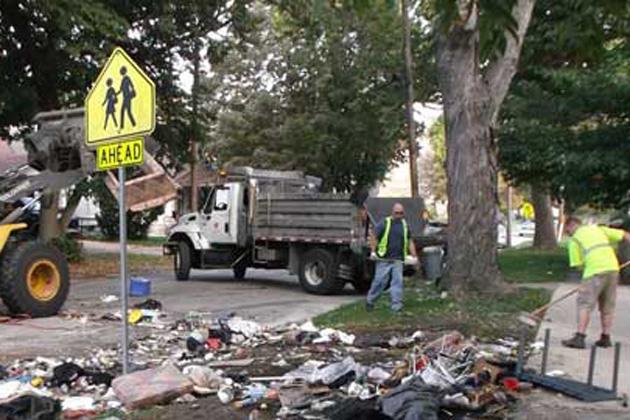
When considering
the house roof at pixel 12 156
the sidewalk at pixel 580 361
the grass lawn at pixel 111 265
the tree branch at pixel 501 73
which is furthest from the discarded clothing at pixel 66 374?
the grass lawn at pixel 111 265

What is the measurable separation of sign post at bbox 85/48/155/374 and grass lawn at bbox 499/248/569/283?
40.8 feet

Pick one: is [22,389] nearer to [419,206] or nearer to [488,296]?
[488,296]

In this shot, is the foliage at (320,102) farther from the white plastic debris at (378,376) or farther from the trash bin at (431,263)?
the white plastic debris at (378,376)

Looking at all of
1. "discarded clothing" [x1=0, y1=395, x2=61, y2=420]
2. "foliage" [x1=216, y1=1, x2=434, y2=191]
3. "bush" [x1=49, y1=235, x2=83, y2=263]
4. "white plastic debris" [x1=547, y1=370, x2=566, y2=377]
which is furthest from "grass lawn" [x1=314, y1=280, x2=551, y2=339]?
"foliage" [x1=216, y1=1, x2=434, y2=191]

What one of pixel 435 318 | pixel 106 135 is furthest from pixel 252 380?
pixel 435 318

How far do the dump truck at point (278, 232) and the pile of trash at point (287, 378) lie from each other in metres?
6.11

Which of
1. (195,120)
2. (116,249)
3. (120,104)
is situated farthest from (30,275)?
(116,249)

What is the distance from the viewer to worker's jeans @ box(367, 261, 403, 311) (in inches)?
493

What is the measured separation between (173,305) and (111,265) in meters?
9.47

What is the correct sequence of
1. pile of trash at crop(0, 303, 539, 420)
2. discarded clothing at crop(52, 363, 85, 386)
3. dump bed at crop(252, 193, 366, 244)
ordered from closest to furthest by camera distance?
1. pile of trash at crop(0, 303, 539, 420)
2. discarded clothing at crop(52, 363, 85, 386)
3. dump bed at crop(252, 193, 366, 244)

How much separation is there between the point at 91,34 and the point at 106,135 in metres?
10.7

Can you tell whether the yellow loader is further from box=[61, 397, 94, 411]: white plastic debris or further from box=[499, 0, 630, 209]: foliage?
box=[499, 0, 630, 209]: foliage

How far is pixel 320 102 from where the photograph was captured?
36875 mm

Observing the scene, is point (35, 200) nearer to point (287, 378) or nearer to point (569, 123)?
point (287, 378)
